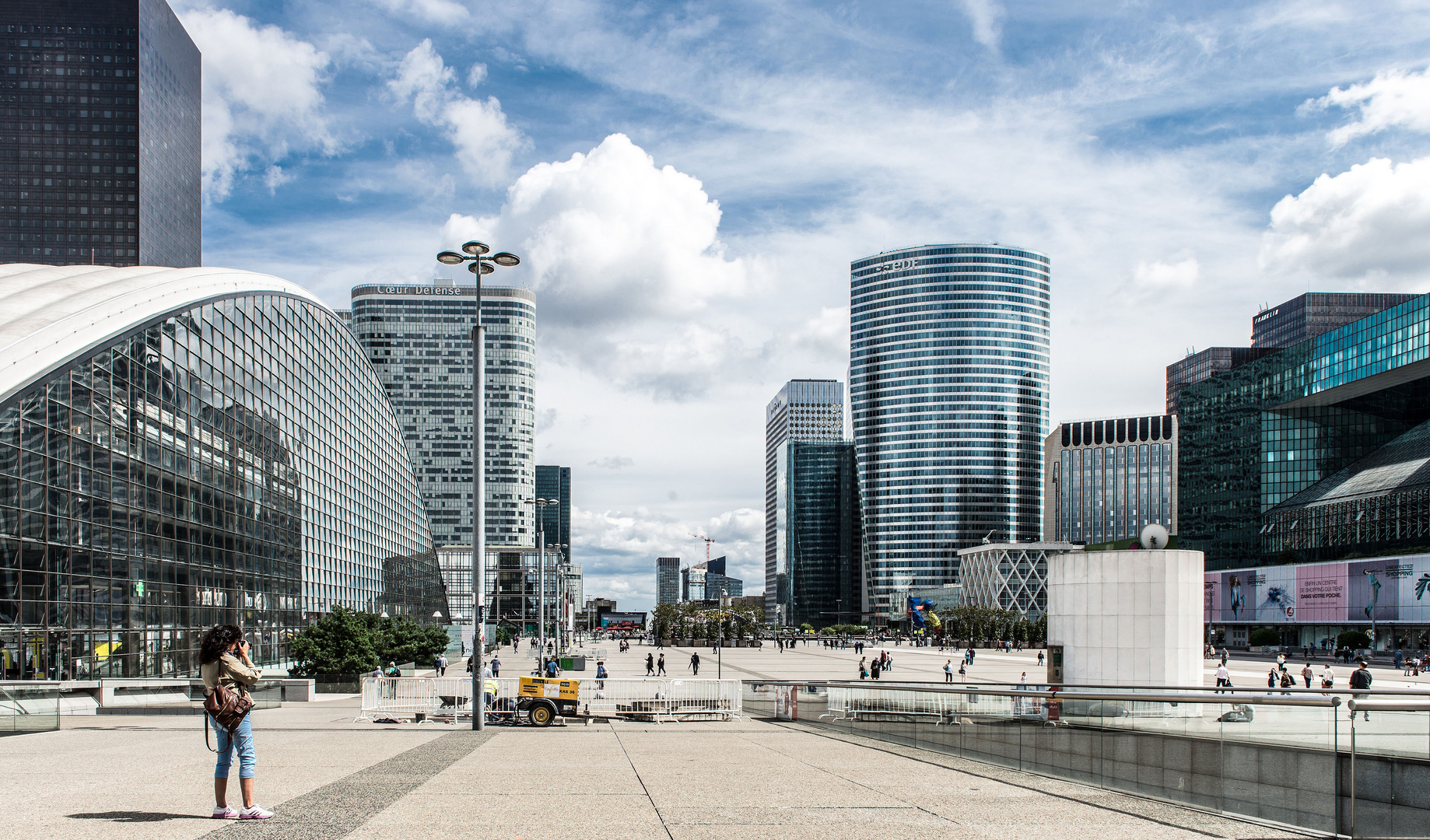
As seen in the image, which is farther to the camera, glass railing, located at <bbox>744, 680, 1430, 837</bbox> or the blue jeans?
glass railing, located at <bbox>744, 680, 1430, 837</bbox>

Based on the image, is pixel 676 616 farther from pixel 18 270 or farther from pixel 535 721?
pixel 535 721

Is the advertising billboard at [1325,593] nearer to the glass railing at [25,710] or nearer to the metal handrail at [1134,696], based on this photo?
the metal handrail at [1134,696]

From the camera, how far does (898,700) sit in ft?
77.7

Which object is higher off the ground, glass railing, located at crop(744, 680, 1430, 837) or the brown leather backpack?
the brown leather backpack

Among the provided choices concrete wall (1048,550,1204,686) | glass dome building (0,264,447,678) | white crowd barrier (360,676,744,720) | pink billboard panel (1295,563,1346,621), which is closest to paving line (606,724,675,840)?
white crowd barrier (360,676,744,720)

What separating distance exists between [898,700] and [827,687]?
4.36 m

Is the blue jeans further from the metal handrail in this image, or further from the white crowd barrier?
the white crowd barrier

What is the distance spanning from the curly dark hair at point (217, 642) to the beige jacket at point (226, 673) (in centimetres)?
6

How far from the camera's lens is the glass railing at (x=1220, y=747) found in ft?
34.5

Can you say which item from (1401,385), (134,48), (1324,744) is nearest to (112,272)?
(1324,744)

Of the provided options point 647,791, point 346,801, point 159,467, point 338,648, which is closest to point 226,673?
point 346,801

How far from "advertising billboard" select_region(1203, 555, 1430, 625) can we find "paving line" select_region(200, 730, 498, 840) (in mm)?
84628

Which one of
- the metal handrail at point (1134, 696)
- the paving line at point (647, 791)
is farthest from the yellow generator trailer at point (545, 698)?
the paving line at point (647, 791)

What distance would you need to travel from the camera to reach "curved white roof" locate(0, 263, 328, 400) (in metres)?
35.0
